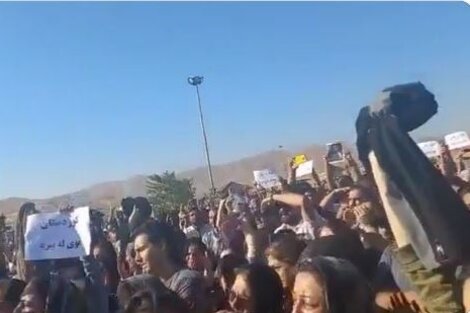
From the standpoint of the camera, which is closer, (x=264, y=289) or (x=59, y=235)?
(x=264, y=289)

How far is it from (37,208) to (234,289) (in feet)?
3.44

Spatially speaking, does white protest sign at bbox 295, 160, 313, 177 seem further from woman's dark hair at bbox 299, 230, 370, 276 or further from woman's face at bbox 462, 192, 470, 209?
woman's face at bbox 462, 192, 470, 209

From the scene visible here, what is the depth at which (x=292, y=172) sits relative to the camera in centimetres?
317

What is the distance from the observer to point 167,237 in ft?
9.80

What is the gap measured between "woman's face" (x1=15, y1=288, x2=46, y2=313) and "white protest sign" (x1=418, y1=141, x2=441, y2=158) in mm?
1391

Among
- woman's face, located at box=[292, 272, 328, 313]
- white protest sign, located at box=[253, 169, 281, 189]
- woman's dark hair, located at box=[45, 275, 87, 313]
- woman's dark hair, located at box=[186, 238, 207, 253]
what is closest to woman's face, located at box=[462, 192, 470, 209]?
woman's face, located at box=[292, 272, 328, 313]

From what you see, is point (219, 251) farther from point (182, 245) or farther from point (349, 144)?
point (349, 144)

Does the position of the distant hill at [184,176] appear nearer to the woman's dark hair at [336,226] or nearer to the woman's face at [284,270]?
the woman's dark hair at [336,226]

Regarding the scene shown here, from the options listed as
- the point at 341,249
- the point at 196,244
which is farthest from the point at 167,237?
the point at 341,249

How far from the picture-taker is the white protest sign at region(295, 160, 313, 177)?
119 inches

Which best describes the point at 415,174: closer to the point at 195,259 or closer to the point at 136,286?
the point at 136,286

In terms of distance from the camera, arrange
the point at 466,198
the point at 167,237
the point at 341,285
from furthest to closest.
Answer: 1. the point at 167,237
2. the point at 466,198
3. the point at 341,285

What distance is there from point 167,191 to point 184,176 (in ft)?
0.39

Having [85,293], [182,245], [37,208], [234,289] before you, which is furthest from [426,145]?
[37,208]
